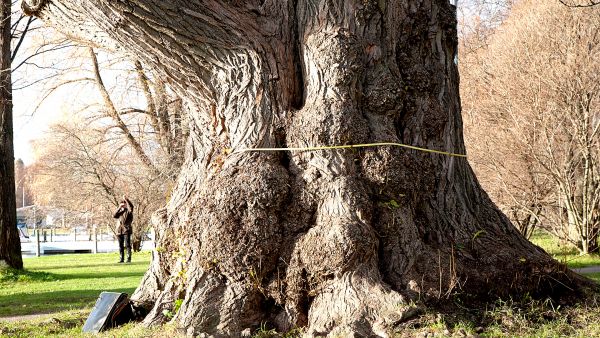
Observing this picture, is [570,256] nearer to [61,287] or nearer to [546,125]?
[546,125]

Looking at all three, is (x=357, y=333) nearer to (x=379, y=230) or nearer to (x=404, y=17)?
(x=379, y=230)

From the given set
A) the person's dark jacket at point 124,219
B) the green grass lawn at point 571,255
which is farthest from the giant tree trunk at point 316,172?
the person's dark jacket at point 124,219

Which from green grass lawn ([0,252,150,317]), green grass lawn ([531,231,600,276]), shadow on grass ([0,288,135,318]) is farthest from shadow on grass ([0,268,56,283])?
green grass lawn ([531,231,600,276])

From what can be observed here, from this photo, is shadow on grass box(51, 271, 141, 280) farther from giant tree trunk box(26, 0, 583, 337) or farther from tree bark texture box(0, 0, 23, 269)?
giant tree trunk box(26, 0, 583, 337)

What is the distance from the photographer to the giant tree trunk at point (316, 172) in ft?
19.1

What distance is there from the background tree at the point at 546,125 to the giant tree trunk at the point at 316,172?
29.8 feet

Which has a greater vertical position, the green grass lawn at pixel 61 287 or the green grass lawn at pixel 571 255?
the green grass lawn at pixel 571 255

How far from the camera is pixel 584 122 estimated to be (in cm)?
1480

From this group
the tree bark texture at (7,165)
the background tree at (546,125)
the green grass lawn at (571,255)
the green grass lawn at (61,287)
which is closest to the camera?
the green grass lawn at (61,287)

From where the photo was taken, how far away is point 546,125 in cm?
1532

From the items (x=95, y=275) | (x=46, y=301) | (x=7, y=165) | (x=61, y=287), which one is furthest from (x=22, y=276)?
(x=46, y=301)

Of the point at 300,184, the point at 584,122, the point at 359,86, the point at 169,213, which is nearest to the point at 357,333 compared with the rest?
the point at 300,184

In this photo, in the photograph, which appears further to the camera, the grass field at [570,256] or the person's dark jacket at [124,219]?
the person's dark jacket at [124,219]

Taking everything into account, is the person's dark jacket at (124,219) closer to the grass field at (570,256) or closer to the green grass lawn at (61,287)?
the green grass lawn at (61,287)
